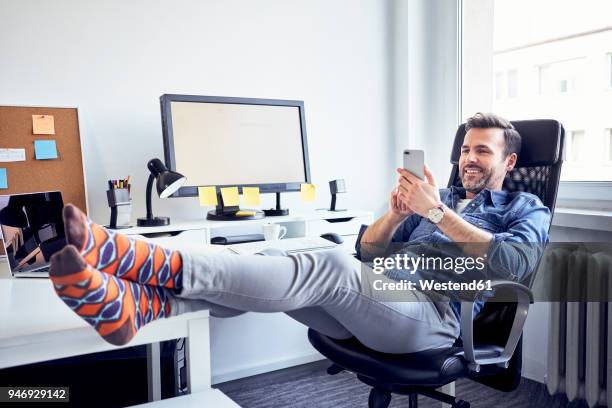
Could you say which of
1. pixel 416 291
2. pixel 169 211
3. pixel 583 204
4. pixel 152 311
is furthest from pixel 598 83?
pixel 152 311

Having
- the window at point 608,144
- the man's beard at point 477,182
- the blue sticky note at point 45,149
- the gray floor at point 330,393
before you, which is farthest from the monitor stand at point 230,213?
the window at point 608,144

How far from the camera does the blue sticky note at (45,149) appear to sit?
6.47 feet

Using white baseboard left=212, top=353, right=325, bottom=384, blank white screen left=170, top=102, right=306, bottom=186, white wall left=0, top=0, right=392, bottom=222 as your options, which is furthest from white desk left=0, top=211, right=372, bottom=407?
white wall left=0, top=0, right=392, bottom=222

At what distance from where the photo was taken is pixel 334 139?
2.73 metres

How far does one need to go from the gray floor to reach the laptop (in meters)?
1.05

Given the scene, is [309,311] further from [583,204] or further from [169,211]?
[583,204]

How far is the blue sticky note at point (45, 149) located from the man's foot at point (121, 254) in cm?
122

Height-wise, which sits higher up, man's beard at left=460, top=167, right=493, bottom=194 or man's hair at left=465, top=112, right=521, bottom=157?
man's hair at left=465, top=112, right=521, bottom=157

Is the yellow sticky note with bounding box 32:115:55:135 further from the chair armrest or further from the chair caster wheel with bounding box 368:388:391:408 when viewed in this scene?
the chair armrest

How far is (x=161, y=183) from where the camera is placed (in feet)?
6.00

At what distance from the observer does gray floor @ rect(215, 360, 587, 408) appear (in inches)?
82.4

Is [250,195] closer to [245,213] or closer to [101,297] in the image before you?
[245,213]

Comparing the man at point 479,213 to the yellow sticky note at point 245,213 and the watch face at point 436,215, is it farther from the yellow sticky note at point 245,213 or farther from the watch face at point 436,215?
the yellow sticky note at point 245,213

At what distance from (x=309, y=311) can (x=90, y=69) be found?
1424 millimetres
